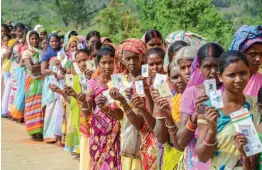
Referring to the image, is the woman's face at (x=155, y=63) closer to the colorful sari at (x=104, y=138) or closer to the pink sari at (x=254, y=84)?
the colorful sari at (x=104, y=138)

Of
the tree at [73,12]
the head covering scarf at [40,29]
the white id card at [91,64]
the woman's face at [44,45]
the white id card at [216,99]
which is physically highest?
the tree at [73,12]

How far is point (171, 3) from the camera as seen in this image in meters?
18.5

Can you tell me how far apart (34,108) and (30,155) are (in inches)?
69.6

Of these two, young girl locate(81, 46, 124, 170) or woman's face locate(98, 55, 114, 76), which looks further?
woman's face locate(98, 55, 114, 76)

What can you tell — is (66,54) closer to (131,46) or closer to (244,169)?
(131,46)

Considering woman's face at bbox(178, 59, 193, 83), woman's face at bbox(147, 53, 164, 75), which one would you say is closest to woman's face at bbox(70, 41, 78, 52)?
woman's face at bbox(147, 53, 164, 75)

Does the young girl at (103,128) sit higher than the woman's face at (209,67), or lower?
lower

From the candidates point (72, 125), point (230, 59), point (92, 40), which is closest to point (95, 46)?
point (92, 40)

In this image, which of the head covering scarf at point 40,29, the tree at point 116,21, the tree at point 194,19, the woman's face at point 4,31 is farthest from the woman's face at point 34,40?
the tree at point 116,21

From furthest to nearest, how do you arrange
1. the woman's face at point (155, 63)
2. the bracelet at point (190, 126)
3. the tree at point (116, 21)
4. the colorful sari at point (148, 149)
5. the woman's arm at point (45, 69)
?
the tree at point (116, 21), the woman's arm at point (45, 69), the woman's face at point (155, 63), the colorful sari at point (148, 149), the bracelet at point (190, 126)

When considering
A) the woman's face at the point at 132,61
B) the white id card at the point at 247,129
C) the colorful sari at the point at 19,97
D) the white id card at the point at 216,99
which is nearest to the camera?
the white id card at the point at 247,129

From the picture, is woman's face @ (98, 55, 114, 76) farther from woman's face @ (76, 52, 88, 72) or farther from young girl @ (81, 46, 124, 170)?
woman's face @ (76, 52, 88, 72)

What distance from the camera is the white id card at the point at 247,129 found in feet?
11.5

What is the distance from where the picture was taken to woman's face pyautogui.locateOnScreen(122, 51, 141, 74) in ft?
19.5
